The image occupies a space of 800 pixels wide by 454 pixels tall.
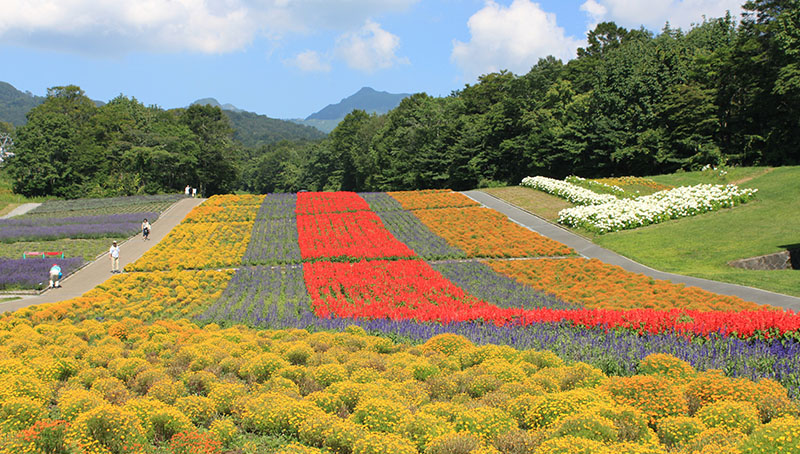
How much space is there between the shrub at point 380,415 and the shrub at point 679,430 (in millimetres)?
3057

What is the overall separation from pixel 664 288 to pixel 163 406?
52.2 ft

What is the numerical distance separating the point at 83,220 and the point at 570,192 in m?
32.6

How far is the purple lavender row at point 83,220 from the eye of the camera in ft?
124

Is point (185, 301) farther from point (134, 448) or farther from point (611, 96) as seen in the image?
point (611, 96)

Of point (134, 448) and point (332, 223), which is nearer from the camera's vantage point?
point (134, 448)

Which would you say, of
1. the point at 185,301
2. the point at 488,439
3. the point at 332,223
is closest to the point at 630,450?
the point at 488,439

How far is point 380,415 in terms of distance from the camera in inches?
285

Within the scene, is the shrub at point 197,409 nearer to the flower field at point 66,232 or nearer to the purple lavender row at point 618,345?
the purple lavender row at point 618,345

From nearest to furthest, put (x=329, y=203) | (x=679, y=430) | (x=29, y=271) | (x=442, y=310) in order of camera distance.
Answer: (x=679, y=430) < (x=442, y=310) < (x=29, y=271) < (x=329, y=203)

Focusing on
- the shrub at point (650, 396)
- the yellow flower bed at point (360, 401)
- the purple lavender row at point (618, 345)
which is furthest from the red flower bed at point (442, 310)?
the shrub at point (650, 396)

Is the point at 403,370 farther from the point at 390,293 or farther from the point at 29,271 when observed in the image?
the point at 29,271

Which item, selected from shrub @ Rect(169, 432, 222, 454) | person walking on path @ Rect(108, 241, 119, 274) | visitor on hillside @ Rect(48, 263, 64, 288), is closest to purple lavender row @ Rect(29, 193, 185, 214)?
person walking on path @ Rect(108, 241, 119, 274)

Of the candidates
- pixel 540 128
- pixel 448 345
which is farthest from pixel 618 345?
pixel 540 128

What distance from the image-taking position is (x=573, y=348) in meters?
10.8
